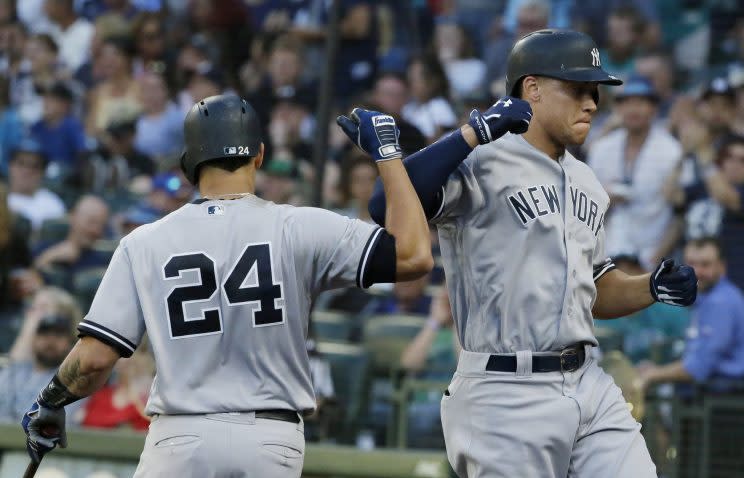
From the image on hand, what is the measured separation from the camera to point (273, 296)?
367 cm

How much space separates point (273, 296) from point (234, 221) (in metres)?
0.25

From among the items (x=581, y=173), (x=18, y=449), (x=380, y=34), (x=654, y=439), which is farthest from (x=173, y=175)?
(x=581, y=173)

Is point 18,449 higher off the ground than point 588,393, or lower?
lower

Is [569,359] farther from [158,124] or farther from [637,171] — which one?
[158,124]

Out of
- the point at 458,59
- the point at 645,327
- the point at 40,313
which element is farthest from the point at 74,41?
the point at 645,327

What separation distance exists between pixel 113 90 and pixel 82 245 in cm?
249

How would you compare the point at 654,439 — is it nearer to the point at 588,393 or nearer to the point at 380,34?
the point at 588,393

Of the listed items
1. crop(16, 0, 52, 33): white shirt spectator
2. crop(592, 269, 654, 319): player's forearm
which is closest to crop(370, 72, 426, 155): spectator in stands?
crop(16, 0, 52, 33): white shirt spectator

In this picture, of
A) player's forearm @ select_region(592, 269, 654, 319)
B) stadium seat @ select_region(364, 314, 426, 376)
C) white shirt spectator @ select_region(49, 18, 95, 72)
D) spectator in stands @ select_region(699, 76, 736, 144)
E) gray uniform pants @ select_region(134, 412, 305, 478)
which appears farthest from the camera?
white shirt spectator @ select_region(49, 18, 95, 72)

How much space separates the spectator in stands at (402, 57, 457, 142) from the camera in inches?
362

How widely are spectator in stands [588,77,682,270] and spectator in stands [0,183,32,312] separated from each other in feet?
12.9

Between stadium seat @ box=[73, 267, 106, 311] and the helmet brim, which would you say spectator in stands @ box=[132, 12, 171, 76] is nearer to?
stadium seat @ box=[73, 267, 106, 311]

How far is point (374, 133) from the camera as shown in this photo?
12.6ft

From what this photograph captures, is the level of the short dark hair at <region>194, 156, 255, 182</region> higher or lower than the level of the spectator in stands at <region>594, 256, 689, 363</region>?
higher
